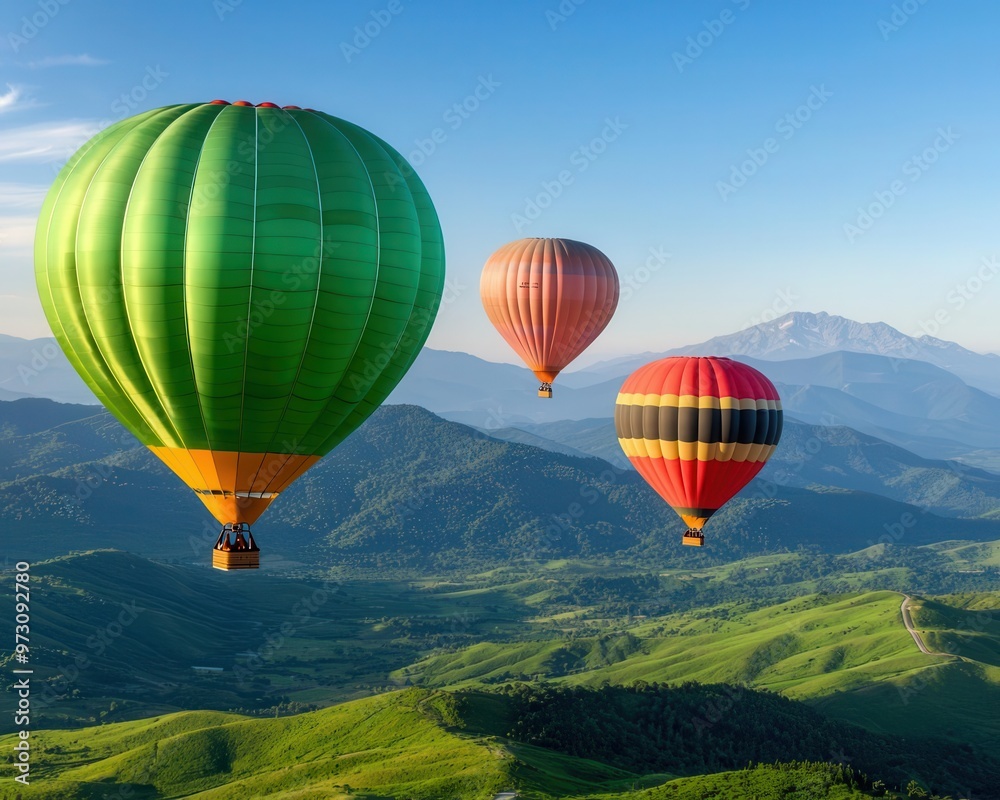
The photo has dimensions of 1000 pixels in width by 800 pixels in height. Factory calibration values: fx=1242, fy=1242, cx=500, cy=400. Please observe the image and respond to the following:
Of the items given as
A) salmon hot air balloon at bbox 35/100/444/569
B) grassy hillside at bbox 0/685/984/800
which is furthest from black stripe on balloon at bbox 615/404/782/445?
grassy hillside at bbox 0/685/984/800

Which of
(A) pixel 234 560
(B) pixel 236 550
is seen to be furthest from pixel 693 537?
(A) pixel 234 560

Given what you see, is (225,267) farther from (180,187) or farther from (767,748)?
(767,748)

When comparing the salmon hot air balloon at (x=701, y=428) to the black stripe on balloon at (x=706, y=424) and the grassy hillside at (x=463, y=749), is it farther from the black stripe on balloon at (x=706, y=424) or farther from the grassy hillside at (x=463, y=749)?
the grassy hillside at (x=463, y=749)

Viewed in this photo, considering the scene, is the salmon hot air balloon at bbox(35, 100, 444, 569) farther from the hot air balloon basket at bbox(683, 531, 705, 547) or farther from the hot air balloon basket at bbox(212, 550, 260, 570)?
the hot air balloon basket at bbox(683, 531, 705, 547)

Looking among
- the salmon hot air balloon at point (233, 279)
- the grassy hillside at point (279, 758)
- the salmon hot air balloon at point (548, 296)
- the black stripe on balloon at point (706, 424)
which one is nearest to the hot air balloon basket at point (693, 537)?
the black stripe on balloon at point (706, 424)

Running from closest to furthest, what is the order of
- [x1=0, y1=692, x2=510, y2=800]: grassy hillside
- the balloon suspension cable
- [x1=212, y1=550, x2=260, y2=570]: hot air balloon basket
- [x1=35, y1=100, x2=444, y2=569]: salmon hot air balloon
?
[x1=35, y1=100, x2=444, y2=569]: salmon hot air balloon < [x1=212, y1=550, x2=260, y2=570]: hot air balloon basket < the balloon suspension cable < [x1=0, y1=692, x2=510, y2=800]: grassy hillside

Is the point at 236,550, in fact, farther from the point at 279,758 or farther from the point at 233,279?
the point at 279,758
